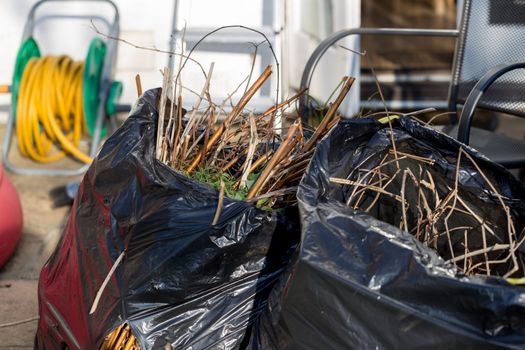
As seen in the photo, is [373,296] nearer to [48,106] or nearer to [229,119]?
[229,119]

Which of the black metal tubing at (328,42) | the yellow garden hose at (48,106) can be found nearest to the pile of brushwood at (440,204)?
the black metal tubing at (328,42)

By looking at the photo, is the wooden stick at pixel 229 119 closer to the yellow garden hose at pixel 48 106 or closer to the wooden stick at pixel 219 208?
the wooden stick at pixel 219 208

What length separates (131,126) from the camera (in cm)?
156

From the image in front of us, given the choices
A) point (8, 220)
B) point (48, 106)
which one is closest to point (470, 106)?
point (8, 220)

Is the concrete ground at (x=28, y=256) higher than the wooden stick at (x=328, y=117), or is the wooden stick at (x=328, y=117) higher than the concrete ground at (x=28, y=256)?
the wooden stick at (x=328, y=117)

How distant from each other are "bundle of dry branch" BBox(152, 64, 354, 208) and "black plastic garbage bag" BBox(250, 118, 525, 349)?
22cm

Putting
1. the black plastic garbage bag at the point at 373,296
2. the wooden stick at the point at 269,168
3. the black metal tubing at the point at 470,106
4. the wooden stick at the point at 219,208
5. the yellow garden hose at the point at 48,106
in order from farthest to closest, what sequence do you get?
the yellow garden hose at the point at 48,106, the black metal tubing at the point at 470,106, the wooden stick at the point at 269,168, the wooden stick at the point at 219,208, the black plastic garbage bag at the point at 373,296

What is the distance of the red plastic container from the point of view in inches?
92.6

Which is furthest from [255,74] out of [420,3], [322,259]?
[420,3]

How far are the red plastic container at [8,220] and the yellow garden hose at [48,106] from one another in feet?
3.18

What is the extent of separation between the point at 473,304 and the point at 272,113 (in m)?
0.78

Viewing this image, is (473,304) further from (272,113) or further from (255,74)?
(255,74)

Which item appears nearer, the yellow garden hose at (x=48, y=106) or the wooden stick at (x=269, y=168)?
the wooden stick at (x=269, y=168)

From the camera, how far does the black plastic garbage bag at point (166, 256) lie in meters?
1.40
